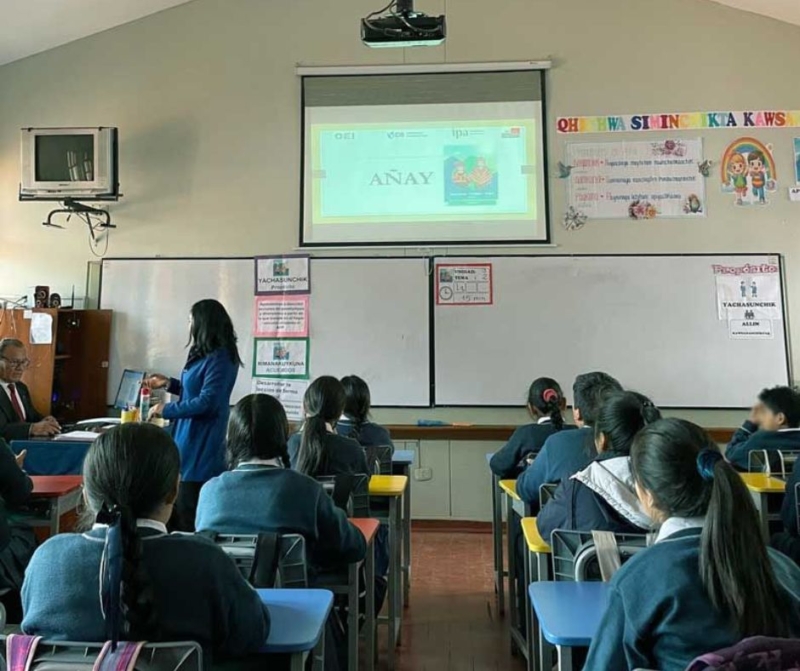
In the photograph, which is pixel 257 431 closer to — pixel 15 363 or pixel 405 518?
pixel 405 518

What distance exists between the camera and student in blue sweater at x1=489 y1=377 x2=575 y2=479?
115 inches

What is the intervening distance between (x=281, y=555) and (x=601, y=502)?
89 centimetres

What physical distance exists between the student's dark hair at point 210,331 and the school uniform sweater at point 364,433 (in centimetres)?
76

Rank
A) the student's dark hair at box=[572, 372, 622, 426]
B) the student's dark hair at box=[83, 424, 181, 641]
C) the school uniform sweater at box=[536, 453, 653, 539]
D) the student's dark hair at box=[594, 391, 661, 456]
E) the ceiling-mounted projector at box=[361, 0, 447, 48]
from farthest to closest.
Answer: the ceiling-mounted projector at box=[361, 0, 447, 48] < the student's dark hair at box=[572, 372, 622, 426] < the student's dark hair at box=[594, 391, 661, 456] < the school uniform sweater at box=[536, 453, 653, 539] < the student's dark hair at box=[83, 424, 181, 641]

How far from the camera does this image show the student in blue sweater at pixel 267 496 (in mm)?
1722

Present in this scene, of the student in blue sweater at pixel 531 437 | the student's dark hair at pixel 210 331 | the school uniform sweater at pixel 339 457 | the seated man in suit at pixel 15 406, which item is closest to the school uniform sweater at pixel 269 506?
the school uniform sweater at pixel 339 457

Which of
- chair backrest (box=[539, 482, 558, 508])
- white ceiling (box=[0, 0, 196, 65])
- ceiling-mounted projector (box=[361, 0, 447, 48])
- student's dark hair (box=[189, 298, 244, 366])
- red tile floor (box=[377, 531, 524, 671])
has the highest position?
white ceiling (box=[0, 0, 196, 65])

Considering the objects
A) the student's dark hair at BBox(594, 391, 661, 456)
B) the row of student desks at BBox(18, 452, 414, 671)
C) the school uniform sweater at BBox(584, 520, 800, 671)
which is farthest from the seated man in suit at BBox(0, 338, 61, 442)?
the school uniform sweater at BBox(584, 520, 800, 671)

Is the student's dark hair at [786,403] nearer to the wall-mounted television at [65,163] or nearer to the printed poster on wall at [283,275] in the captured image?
the printed poster on wall at [283,275]

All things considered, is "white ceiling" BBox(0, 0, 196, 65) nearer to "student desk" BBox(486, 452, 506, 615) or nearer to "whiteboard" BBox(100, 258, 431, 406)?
"whiteboard" BBox(100, 258, 431, 406)

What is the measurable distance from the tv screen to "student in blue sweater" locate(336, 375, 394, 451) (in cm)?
305

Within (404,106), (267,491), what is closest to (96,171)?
(404,106)

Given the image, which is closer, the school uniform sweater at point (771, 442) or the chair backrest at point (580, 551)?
the chair backrest at point (580, 551)

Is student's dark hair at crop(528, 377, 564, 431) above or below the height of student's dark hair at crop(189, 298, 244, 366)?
below
